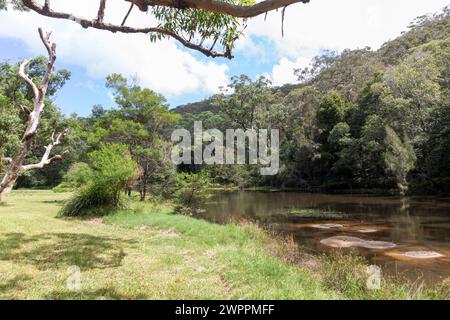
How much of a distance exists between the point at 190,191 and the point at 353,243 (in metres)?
8.84

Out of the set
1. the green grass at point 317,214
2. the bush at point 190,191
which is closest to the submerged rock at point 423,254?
the green grass at point 317,214

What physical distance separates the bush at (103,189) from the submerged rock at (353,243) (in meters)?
8.75

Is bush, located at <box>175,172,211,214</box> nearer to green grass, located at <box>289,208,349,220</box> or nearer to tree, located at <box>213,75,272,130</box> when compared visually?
green grass, located at <box>289,208,349,220</box>

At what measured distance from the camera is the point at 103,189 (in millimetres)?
17250

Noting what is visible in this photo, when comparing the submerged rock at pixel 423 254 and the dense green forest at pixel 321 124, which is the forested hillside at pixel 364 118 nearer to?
the dense green forest at pixel 321 124

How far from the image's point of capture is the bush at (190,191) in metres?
20.2

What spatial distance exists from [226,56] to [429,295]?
17.9ft

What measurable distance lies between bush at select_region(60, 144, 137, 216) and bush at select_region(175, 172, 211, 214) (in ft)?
10.7

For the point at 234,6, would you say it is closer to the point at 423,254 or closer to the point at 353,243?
the point at 423,254

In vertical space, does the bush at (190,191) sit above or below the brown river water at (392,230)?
above

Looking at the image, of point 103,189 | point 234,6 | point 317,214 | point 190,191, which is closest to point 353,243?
point 317,214

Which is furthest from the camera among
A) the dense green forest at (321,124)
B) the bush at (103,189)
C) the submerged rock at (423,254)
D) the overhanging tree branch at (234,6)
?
the dense green forest at (321,124)

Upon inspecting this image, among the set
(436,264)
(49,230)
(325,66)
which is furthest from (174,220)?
(325,66)
